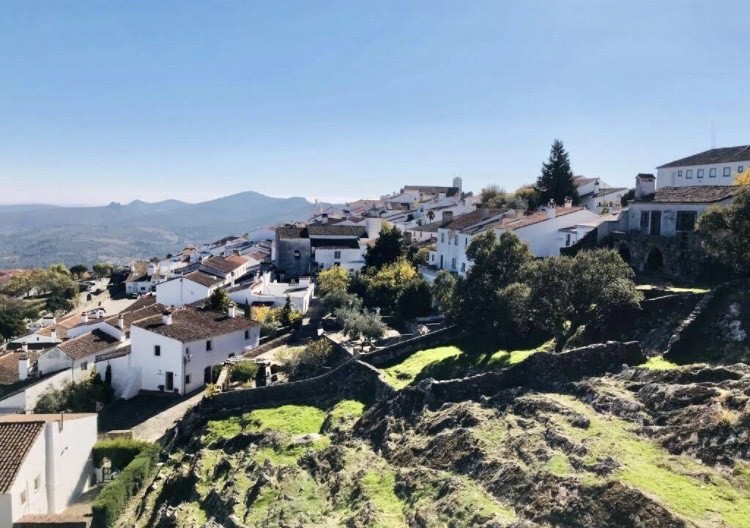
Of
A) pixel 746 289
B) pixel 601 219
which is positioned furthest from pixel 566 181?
pixel 746 289

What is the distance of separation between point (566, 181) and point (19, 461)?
60.6 meters

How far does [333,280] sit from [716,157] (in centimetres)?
3717

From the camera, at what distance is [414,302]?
45.0 meters

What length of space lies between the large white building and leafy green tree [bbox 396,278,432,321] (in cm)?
2805

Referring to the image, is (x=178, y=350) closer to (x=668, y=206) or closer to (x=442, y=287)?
(x=442, y=287)

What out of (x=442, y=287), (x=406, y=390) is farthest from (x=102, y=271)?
(x=406, y=390)

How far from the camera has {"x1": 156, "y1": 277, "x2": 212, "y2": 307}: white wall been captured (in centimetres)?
6200

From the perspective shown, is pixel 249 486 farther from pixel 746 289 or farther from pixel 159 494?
pixel 746 289

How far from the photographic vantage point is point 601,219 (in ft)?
153

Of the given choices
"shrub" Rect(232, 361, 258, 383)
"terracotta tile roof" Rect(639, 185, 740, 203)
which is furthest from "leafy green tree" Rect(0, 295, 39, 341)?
"terracotta tile roof" Rect(639, 185, 740, 203)

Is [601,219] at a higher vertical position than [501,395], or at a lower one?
higher

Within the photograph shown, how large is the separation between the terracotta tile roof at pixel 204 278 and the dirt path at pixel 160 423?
78.4 feet

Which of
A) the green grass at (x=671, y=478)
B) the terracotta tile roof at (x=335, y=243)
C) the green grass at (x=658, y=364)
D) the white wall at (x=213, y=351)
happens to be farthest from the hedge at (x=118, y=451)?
the terracotta tile roof at (x=335, y=243)

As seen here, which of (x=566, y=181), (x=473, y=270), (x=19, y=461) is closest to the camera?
(x=19, y=461)
